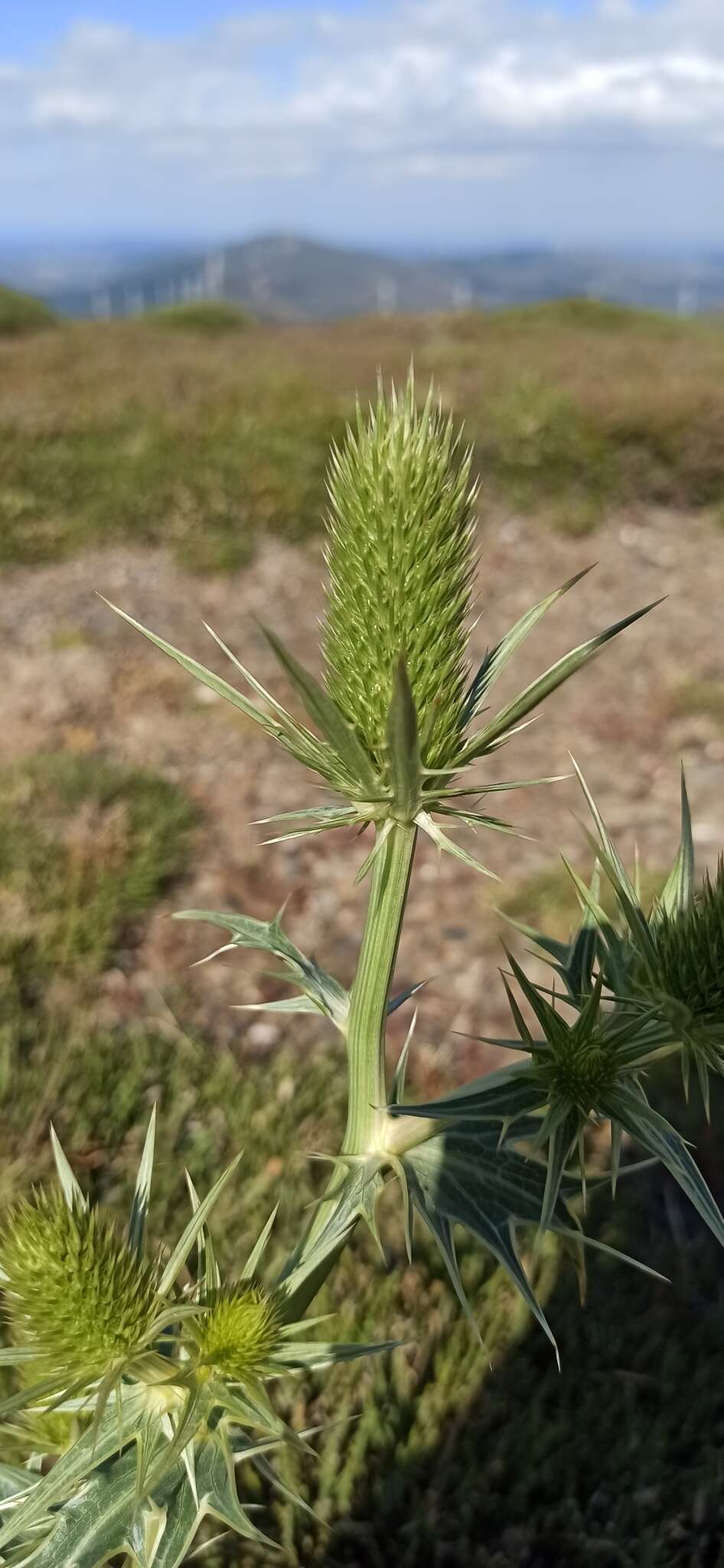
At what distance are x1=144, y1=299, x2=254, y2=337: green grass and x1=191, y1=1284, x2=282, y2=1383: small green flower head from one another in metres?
19.3

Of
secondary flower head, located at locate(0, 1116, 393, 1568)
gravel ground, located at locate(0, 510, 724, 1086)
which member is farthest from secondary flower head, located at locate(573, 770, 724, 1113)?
gravel ground, located at locate(0, 510, 724, 1086)

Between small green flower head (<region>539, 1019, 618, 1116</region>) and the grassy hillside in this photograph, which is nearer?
small green flower head (<region>539, 1019, 618, 1116</region>)

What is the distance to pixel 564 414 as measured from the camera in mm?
8984

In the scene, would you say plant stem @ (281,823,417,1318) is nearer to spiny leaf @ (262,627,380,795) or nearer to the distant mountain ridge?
spiny leaf @ (262,627,380,795)

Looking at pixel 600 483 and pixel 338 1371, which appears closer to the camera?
pixel 338 1371

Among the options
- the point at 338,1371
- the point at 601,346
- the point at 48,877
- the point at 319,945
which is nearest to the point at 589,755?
the point at 319,945

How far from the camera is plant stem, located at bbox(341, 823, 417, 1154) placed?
3.59 feet

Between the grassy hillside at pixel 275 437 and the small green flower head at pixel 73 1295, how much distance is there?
253 inches

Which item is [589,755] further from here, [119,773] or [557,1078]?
[557,1078]

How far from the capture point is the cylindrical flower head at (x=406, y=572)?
41.4 inches

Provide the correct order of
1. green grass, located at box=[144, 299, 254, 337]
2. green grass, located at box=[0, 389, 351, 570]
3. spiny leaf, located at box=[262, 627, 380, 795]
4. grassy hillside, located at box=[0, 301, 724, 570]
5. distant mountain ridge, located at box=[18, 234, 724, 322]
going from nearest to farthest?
spiny leaf, located at box=[262, 627, 380, 795]
green grass, located at box=[0, 389, 351, 570]
grassy hillside, located at box=[0, 301, 724, 570]
green grass, located at box=[144, 299, 254, 337]
distant mountain ridge, located at box=[18, 234, 724, 322]

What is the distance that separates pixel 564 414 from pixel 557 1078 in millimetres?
8717

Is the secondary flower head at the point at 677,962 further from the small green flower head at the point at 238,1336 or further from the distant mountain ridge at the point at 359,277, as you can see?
the distant mountain ridge at the point at 359,277

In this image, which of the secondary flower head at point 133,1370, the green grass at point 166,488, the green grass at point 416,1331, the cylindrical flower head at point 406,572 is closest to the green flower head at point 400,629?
the cylindrical flower head at point 406,572
